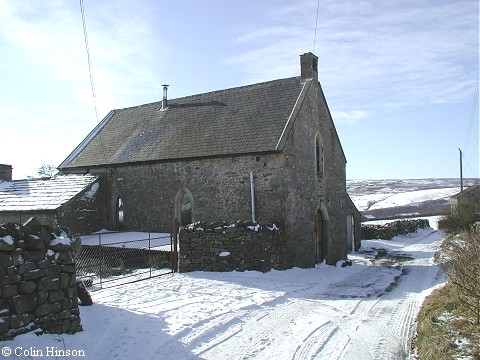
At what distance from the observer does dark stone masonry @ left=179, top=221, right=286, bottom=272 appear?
14883 millimetres

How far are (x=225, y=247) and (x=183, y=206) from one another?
666 cm

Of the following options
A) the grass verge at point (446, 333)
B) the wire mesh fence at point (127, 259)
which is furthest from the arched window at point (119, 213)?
the grass verge at point (446, 333)

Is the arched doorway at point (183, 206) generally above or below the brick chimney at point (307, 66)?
below

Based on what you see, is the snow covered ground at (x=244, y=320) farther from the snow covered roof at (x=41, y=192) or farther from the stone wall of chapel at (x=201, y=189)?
the snow covered roof at (x=41, y=192)

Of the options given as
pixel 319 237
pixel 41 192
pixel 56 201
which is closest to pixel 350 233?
pixel 319 237

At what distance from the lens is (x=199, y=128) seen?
69.3 feet

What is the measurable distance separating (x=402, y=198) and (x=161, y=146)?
2925 inches

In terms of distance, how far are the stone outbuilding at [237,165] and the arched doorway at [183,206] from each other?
0.19ft

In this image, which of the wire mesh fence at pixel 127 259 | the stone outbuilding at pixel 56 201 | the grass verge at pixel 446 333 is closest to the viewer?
the grass verge at pixel 446 333

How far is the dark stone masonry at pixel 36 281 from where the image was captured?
6.79 meters

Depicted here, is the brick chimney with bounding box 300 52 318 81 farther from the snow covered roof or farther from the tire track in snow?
the tire track in snow

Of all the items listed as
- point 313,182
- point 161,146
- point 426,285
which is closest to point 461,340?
point 426,285

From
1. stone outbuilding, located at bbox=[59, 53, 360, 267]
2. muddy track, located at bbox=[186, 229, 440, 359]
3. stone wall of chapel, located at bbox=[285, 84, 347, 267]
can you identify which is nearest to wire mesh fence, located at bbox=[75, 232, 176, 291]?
stone outbuilding, located at bbox=[59, 53, 360, 267]

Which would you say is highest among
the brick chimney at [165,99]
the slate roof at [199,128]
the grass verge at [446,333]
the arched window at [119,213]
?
the brick chimney at [165,99]
